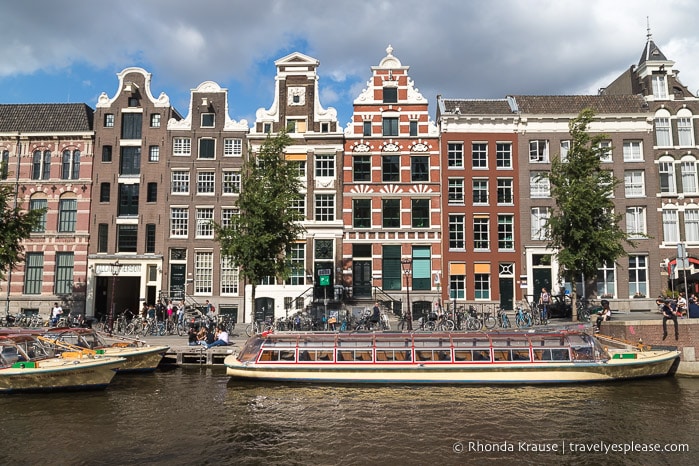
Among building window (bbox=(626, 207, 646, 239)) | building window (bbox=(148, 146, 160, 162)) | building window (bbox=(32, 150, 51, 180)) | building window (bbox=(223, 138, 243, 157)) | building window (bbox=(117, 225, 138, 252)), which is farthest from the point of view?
building window (bbox=(32, 150, 51, 180))

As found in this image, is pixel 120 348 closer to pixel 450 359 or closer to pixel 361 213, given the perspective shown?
pixel 450 359

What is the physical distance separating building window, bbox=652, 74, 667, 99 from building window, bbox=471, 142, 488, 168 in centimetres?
1302

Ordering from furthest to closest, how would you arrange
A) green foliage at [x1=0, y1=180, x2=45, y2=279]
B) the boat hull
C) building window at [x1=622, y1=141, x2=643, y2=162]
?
building window at [x1=622, y1=141, x2=643, y2=162] → green foliage at [x1=0, y1=180, x2=45, y2=279] → the boat hull

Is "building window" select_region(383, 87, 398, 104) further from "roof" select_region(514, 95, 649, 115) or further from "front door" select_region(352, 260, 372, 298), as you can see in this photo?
"front door" select_region(352, 260, 372, 298)

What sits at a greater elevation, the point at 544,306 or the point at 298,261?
the point at 298,261

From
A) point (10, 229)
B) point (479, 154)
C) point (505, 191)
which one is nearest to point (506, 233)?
point (505, 191)

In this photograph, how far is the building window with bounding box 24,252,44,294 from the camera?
1373 inches

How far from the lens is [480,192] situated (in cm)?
3459

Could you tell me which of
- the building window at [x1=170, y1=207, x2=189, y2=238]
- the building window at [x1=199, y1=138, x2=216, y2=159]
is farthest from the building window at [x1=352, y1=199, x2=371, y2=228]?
the building window at [x1=170, y1=207, x2=189, y2=238]

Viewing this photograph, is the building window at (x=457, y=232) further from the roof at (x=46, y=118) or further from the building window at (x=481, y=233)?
the roof at (x=46, y=118)

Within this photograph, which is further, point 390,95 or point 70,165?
point 70,165

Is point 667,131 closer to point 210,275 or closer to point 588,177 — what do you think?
point 588,177

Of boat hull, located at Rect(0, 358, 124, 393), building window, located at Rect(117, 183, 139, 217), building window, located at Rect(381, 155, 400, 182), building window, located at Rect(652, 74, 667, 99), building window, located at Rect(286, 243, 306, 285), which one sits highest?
building window, located at Rect(652, 74, 667, 99)

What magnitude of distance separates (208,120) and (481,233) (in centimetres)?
2128
